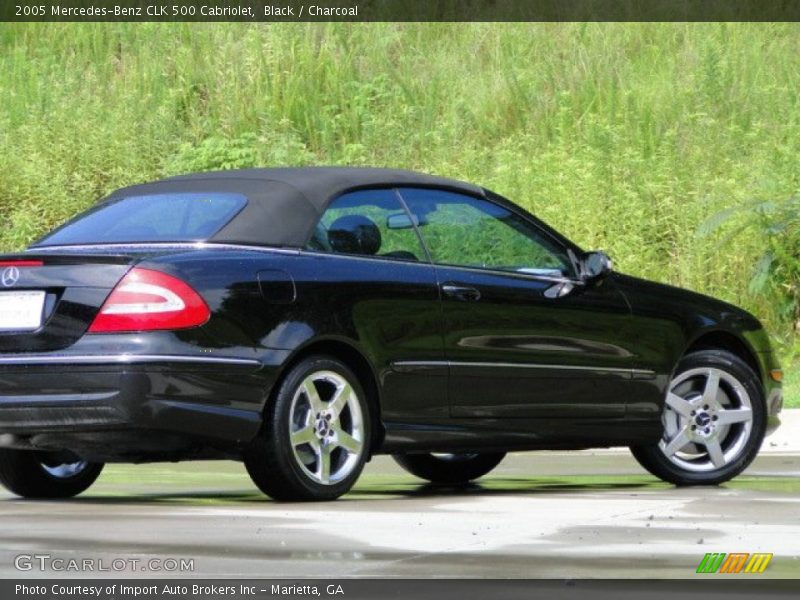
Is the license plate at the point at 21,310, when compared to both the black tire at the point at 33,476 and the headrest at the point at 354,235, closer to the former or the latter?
the black tire at the point at 33,476

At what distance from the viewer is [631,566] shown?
6.97m

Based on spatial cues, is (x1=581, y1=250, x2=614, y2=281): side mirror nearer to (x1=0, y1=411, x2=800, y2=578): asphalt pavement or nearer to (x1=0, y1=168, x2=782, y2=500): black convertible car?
(x1=0, y1=168, x2=782, y2=500): black convertible car

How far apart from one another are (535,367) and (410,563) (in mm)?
3660

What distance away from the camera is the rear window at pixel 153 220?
32.1 ft

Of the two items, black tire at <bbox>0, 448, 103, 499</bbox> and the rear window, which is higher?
the rear window

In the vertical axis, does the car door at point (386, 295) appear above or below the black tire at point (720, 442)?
above

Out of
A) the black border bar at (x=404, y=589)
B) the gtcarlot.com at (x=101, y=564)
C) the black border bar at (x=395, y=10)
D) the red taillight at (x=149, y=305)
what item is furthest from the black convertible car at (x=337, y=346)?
the black border bar at (x=395, y=10)

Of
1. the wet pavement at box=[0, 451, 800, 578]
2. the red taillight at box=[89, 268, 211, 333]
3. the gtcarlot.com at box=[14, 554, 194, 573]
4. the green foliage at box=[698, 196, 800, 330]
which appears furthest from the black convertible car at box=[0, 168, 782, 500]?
the green foliage at box=[698, 196, 800, 330]

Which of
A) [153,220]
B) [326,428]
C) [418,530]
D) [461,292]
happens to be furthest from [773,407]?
[418,530]

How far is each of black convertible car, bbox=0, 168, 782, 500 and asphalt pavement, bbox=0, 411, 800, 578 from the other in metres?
0.29

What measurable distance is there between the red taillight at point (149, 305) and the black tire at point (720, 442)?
3228 millimetres

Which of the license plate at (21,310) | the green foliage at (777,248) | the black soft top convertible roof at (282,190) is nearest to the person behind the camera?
the license plate at (21,310)

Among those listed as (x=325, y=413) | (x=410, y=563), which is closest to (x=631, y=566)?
(x=410, y=563)

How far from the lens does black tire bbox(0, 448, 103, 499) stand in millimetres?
10484
